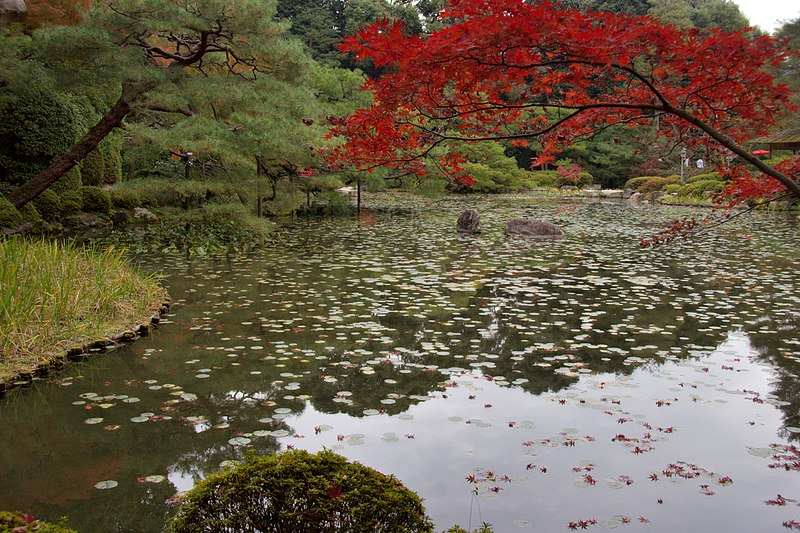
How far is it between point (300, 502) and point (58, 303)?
14.2 feet

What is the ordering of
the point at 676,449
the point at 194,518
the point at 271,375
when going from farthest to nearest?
the point at 271,375, the point at 676,449, the point at 194,518

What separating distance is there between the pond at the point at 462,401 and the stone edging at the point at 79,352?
0.12 m

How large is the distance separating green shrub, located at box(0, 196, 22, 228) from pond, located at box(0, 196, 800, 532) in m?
4.59

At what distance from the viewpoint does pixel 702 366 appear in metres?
5.13

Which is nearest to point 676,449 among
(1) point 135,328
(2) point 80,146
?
(1) point 135,328

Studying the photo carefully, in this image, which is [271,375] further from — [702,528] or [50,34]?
[50,34]

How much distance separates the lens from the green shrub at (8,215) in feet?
36.1

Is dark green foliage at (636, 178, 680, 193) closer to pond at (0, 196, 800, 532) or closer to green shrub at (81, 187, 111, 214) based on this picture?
pond at (0, 196, 800, 532)

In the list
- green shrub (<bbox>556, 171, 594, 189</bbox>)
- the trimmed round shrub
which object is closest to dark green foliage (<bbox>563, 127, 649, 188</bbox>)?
green shrub (<bbox>556, 171, 594, 189</bbox>)

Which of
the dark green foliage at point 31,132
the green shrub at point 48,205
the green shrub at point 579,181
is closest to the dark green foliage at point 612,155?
the green shrub at point 579,181

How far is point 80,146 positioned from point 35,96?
4.23 metres

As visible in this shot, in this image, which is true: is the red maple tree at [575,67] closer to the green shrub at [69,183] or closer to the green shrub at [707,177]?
the green shrub at [69,183]

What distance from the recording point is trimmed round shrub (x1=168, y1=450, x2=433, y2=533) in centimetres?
177

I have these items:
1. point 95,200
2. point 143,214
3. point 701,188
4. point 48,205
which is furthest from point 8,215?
point 701,188
